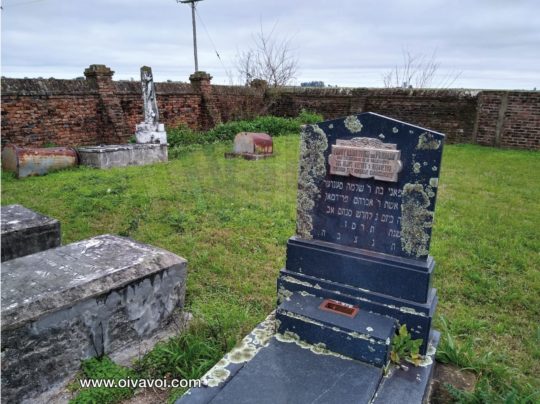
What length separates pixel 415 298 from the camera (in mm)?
2529

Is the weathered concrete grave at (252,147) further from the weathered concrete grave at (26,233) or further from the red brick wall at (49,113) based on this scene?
the weathered concrete grave at (26,233)

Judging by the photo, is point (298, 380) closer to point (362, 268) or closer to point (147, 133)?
point (362, 268)

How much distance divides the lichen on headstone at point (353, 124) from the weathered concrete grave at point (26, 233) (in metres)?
3.05

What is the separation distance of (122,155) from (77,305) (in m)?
7.09

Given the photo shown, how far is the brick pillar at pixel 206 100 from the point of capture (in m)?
14.7

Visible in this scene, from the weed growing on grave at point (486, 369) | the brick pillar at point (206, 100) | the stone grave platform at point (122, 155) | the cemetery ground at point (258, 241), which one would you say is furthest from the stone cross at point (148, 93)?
the weed growing on grave at point (486, 369)

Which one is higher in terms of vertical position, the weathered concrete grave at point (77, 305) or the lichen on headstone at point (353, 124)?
the lichen on headstone at point (353, 124)

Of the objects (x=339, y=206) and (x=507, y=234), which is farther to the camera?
(x=507, y=234)

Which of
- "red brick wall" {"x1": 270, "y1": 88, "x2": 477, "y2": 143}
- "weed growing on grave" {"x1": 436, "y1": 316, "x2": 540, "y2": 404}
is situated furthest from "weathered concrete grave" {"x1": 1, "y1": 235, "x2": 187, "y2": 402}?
"red brick wall" {"x1": 270, "y1": 88, "x2": 477, "y2": 143}

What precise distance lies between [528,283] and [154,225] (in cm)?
426

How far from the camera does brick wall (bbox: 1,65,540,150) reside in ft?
34.1

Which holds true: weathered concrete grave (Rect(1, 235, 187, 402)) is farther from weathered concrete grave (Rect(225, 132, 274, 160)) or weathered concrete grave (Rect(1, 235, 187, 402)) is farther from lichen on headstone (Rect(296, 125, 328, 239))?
weathered concrete grave (Rect(225, 132, 274, 160))

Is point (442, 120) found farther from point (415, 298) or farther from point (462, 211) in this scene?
point (415, 298)

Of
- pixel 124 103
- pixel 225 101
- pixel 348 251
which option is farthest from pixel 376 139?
pixel 225 101
